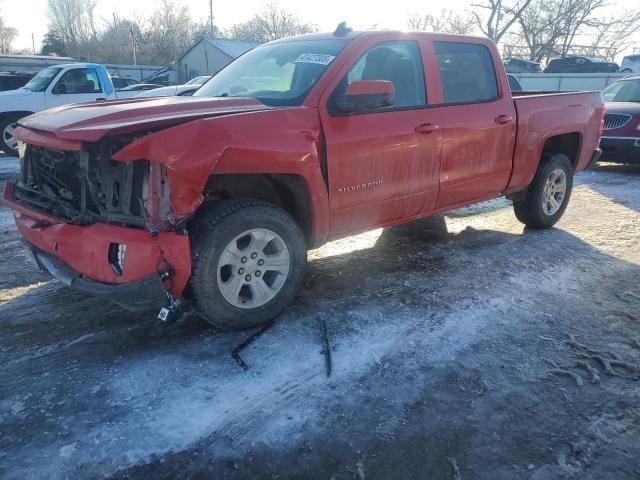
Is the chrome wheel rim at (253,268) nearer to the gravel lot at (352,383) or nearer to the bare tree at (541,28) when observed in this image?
the gravel lot at (352,383)

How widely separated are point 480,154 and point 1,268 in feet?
14.0

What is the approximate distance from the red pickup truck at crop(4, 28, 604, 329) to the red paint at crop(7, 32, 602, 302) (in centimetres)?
1

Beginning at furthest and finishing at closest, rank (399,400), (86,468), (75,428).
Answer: (399,400) → (75,428) → (86,468)

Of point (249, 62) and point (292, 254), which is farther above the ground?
point (249, 62)

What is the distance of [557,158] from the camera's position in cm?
538

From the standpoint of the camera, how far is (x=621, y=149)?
883 cm

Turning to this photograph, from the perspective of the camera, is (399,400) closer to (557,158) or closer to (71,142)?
(71,142)

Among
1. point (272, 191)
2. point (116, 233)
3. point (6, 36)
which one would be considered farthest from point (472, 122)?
point (6, 36)

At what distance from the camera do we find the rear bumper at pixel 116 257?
2.78 meters

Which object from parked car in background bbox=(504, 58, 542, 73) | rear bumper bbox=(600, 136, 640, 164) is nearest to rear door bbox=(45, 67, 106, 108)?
rear bumper bbox=(600, 136, 640, 164)

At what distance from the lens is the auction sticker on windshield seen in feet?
11.9

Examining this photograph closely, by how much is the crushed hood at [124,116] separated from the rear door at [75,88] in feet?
28.3

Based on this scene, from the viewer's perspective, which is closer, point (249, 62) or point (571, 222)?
point (249, 62)

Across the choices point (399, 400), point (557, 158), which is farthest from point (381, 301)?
point (557, 158)
